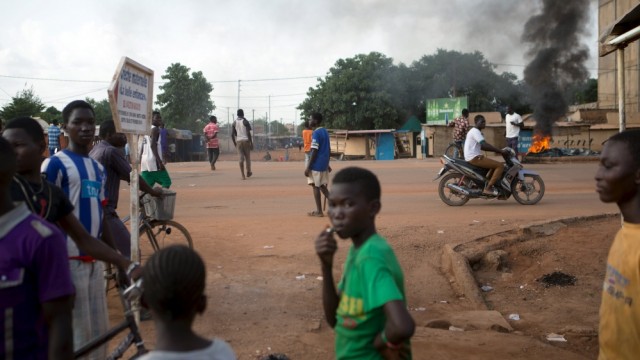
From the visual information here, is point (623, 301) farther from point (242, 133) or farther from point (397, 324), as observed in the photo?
point (242, 133)

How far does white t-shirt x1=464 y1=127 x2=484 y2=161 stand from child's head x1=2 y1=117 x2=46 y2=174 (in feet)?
29.8

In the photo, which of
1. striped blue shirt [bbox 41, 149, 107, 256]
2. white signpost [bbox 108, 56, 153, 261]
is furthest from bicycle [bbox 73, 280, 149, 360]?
white signpost [bbox 108, 56, 153, 261]

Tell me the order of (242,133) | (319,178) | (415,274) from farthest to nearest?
(242,133)
(319,178)
(415,274)

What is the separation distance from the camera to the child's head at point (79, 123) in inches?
151

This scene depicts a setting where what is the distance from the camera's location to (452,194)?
1188cm

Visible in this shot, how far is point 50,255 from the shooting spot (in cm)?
213

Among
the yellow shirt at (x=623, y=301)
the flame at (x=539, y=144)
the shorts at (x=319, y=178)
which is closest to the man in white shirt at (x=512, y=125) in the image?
the flame at (x=539, y=144)

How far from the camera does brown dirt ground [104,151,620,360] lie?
4.81m

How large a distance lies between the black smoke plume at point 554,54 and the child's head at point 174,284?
52.9ft

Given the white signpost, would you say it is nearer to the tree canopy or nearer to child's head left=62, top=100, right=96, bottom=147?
child's head left=62, top=100, right=96, bottom=147

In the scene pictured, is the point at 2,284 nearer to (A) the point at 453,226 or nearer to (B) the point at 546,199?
(A) the point at 453,226

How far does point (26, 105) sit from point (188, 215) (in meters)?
34.2

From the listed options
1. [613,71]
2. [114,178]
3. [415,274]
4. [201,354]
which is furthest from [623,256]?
[613,71]

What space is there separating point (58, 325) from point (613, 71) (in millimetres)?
47165
